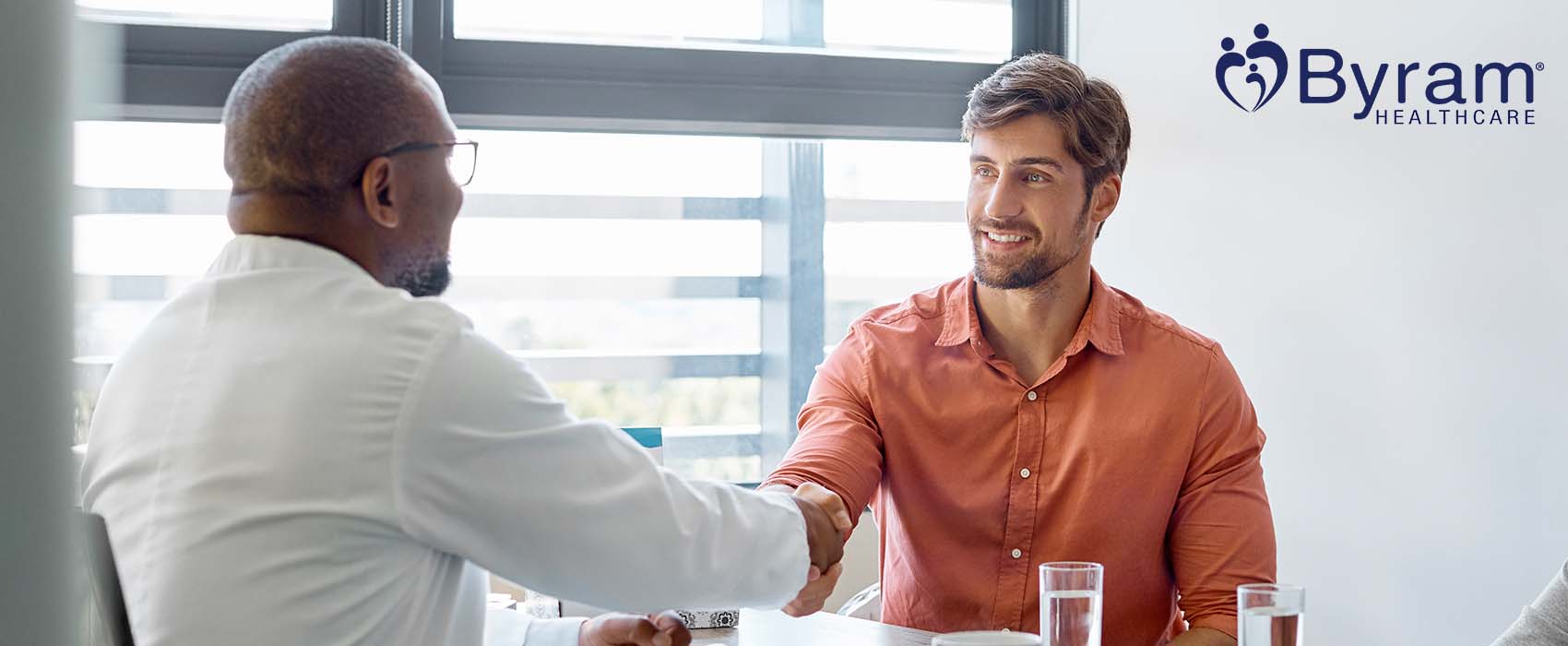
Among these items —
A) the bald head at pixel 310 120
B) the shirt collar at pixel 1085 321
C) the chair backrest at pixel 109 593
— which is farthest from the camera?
the shirt collar at pixel 1085 321

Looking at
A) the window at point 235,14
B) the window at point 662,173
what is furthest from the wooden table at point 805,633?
the window at point 235,14

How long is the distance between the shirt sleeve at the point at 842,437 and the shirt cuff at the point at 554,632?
0.48 m

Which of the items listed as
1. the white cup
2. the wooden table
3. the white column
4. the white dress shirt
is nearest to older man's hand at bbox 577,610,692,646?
the wooden table

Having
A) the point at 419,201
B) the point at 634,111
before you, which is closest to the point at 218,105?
the point at 634,111

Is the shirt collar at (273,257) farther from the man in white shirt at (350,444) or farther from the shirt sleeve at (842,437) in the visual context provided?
the shirt sleeve at (842,437)

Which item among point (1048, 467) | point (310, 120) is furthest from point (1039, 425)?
point (310, 120)

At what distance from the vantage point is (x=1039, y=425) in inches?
97.8

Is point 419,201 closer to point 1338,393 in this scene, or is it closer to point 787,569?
point 787,569

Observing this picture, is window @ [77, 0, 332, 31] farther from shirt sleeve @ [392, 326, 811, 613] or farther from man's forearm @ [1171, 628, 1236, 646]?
man's forearm @ [1171, 628, 1236, 646]

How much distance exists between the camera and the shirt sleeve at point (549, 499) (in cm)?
146

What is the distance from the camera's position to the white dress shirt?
4.57ft

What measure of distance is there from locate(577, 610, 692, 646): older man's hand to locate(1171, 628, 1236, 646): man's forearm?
2.78 ft

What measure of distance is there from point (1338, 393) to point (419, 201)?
247 cm

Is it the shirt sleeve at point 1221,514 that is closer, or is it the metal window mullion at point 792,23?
the shirt sleeve at point 1221,514
